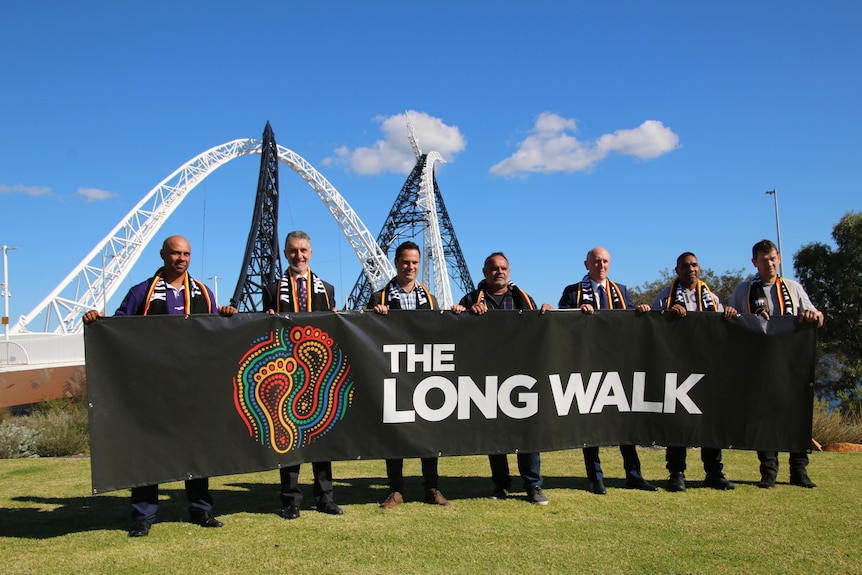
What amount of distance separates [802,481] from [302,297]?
493 centimetres

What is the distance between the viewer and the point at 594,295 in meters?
5.89

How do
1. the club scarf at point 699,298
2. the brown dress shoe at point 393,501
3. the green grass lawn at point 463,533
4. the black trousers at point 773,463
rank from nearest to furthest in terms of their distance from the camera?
the green grass lawn at point 463,533, the brown dress shoe at point 393,501, the black trousers at point 773,463, the club scarf at point 699,298

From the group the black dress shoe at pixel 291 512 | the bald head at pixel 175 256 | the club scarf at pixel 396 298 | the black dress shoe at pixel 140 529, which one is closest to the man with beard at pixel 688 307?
the club scarf at pixel 396 298

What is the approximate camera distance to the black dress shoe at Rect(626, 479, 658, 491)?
573cm

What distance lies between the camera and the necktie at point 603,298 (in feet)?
19.2

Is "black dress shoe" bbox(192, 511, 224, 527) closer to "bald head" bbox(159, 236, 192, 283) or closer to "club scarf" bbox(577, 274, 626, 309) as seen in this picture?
"bald head" bbox(159, 236, 192, 283)

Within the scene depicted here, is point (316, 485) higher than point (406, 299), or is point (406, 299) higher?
point (406, 299)

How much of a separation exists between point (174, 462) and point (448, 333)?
2.31 metres

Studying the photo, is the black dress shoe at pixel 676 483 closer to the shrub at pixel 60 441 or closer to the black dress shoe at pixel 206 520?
the black dress shoe at pixel 206 520

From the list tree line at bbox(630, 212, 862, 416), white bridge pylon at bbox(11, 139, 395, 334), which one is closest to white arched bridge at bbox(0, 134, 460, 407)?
white bridge pylon at bbox(11, 139, 395, 334)

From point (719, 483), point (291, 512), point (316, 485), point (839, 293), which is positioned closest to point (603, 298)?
point (719, 483)

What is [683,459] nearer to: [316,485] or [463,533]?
[463,533]

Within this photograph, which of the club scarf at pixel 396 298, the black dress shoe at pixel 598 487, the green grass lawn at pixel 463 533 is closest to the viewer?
the green grass lawn at pixel 463 533

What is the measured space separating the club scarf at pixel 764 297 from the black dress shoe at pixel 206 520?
518 centimetres
